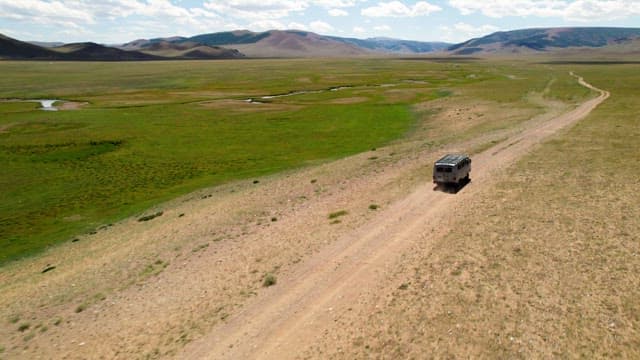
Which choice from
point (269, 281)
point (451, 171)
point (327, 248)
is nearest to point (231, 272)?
point (269, 281)

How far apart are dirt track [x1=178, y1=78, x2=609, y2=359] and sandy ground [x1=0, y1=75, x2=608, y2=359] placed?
0.07 metres

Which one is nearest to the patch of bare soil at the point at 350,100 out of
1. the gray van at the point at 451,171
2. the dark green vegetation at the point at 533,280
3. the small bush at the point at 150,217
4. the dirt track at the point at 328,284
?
the gray van at the point at 451,171

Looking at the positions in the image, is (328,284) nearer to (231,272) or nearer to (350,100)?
(231,272)

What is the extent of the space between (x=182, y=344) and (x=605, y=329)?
18.3 m

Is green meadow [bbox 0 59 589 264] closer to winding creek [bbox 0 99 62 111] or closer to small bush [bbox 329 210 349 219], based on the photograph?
winding creek [bbox 0 99 62 111]

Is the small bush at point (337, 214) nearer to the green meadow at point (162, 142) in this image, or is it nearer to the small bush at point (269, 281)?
the small bush at point (269, 281)

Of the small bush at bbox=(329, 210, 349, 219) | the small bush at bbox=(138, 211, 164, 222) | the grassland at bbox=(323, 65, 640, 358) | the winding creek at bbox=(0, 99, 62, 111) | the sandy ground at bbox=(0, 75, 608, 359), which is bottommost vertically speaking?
the small bush at bbox=(138, 211, 164, 222)

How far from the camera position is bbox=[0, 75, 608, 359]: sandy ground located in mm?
22891

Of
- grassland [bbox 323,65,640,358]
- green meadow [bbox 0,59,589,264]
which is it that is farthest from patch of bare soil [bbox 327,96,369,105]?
grassland [bbox 323,65,640,358]

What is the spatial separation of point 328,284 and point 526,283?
1001 centimetres

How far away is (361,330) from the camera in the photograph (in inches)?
850

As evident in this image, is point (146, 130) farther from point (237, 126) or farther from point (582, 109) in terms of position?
point (582, 109)

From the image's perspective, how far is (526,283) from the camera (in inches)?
938

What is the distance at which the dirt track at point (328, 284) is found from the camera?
70.9 feet
